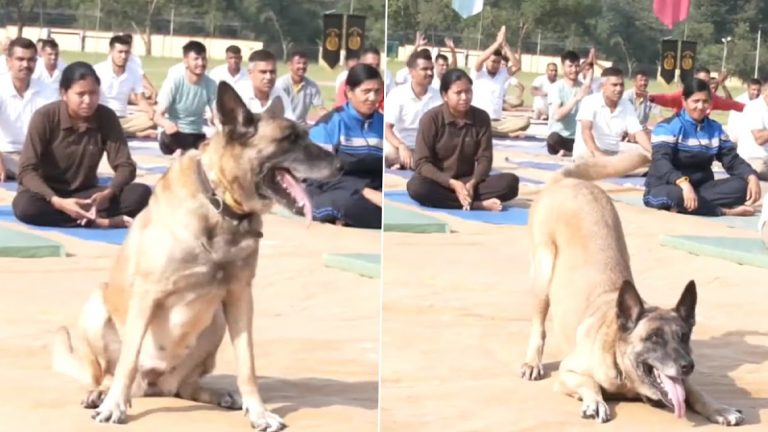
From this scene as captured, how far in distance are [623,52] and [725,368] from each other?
600 cm

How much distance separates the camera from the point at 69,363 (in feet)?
16.9

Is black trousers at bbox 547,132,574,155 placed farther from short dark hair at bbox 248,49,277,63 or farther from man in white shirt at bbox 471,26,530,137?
short dark hair at bbox 248,49,277,63

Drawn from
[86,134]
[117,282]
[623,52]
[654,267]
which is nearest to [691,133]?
[654,267]

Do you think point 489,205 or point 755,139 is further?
point 755,139

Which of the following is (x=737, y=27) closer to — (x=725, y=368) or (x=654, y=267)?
(x=654, y=267)

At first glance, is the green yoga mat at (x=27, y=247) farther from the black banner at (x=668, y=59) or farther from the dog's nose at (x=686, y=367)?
the black banner at (x=668, y=59)

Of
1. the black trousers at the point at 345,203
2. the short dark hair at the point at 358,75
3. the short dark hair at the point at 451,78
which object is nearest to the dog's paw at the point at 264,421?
the short dark hair at the point at 358,75

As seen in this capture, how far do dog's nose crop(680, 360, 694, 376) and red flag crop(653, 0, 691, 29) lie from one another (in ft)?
24.1

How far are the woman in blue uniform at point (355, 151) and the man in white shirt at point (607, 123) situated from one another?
108 inches

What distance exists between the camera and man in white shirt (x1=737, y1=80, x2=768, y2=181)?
1182 cm

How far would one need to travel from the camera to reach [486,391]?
5797 mm

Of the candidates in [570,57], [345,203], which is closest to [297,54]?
[345,203]

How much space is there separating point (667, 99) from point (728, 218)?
1339 mm

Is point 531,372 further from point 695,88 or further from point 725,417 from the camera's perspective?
point 695,88
